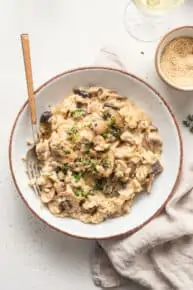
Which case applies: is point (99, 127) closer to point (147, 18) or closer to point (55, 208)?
point (55, 208)

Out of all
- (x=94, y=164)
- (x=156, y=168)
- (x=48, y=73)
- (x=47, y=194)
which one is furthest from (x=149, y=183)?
(x=48, y=73)

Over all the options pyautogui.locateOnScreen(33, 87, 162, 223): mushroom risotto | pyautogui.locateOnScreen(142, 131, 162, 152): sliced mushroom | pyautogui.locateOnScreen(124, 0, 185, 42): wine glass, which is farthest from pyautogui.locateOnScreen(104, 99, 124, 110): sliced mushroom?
pyautogui.locateOnScreen(124, 0, 185, 42): wine glass

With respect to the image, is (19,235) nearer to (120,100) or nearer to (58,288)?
(58,288)

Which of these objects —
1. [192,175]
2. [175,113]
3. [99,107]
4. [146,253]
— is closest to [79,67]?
[99,107]

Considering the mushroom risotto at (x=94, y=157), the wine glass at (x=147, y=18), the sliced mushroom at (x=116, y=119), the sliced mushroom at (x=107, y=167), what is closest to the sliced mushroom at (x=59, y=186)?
the mushroom risotto at (x=94, y=157)

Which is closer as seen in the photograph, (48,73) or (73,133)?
(73,133)

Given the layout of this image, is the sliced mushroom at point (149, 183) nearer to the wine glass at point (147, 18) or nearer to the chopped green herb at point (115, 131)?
the chopped green herb at point (115, 131)
